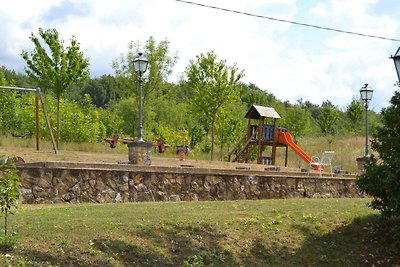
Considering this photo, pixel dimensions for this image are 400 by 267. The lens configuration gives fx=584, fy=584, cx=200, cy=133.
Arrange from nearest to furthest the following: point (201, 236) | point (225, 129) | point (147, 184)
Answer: point (201, 236) → point (147, 184) → point (225, 129)

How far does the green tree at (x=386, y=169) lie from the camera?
954cm

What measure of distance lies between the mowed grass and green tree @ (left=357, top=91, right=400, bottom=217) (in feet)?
1.97

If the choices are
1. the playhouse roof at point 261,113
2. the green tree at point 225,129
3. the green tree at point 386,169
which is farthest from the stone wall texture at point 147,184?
the green tree at point 225,129

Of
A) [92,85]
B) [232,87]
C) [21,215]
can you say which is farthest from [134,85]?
[92,85]

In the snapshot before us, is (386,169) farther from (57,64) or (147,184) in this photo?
(57,64)

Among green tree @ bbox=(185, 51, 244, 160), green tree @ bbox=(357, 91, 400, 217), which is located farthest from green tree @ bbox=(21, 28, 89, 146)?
green tree @ bbox=(357, 91, 400, 217)

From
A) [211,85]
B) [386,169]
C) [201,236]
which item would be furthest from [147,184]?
[211,85]

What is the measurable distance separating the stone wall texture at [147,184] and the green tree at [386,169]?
Answer: 552 centimetres

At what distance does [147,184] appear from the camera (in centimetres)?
1427

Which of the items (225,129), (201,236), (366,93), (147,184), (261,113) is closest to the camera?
(201,236)

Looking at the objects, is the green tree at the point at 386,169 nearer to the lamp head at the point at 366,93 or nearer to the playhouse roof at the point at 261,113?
the lamp head at the point at 366,93

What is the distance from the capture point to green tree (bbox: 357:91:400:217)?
954 centimetres

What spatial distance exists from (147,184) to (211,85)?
15.3 meters

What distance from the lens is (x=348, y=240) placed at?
10.4 meters
